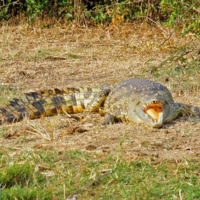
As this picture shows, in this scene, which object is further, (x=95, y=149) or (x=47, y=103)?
(x=47, y=103)

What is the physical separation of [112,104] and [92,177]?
7.45ft

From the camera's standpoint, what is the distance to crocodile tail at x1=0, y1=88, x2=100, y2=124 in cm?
454

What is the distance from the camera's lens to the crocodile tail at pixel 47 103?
A: 4.54m

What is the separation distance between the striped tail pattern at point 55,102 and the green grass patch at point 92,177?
1.55 meters

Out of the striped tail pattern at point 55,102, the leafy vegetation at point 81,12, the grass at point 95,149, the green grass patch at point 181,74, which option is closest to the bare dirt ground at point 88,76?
the grass at point 95,149

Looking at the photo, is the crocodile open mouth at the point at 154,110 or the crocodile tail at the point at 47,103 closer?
the crocodile open mouth at the point at 154,110

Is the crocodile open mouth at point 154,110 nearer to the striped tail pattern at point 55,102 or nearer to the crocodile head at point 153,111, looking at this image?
the crocodile head at point 153,111

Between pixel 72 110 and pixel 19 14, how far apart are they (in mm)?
6974

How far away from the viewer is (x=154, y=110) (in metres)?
4.21

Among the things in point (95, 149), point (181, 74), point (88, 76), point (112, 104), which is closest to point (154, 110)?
point (112, 104)

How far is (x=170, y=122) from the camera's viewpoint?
4.21 meters

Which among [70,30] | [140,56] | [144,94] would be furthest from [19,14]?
[144,94]

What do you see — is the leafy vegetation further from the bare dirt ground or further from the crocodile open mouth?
the crocodile open mouth

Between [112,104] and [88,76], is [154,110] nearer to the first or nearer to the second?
[112,104]
